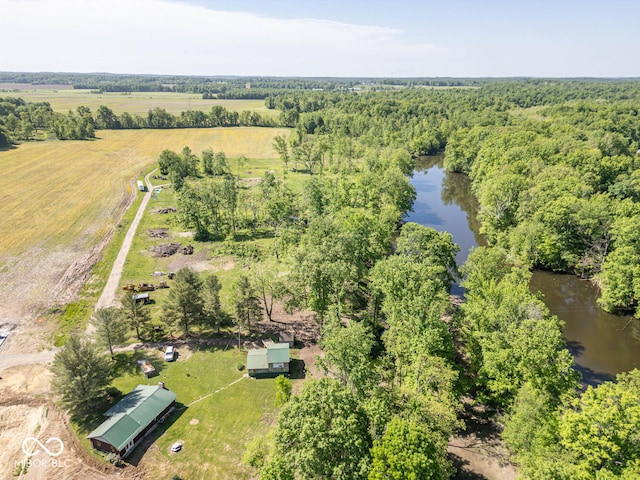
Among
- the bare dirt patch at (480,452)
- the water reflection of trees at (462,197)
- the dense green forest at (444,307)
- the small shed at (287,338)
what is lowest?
the bare dirt patch at (480,452)

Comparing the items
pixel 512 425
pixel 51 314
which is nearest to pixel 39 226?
pixel 51 314

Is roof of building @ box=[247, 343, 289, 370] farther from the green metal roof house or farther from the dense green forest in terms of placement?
the dense green forest

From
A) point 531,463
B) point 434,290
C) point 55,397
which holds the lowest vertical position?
point 55,397

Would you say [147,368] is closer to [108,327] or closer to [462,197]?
[108,327]

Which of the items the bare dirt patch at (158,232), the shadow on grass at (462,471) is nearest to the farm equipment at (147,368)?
the shadow on grass at (462,471)

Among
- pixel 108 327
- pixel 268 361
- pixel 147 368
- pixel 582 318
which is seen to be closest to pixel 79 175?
pixel 108 327

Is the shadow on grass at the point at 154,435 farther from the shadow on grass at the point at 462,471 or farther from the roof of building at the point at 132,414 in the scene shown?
the shadow on grass at the point at 462,471

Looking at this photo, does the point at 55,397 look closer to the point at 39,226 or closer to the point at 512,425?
the point at 512,425
